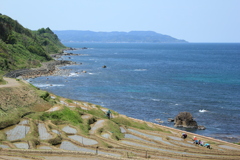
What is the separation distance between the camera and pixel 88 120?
51.8 meters

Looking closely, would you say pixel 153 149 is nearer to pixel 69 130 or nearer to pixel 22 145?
pixel 69 130

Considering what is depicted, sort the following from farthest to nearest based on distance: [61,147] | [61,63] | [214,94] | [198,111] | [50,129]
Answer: [61,63] < [214,94] < [198,111] < [50,129] < [61,147]

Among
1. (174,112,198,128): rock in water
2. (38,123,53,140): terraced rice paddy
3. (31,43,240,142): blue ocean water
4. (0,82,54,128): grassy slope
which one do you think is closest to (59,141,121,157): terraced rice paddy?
(38,123,53,140): terraced rice paddy

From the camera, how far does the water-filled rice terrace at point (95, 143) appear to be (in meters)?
34.7

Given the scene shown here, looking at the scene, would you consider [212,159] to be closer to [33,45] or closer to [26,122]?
[26,122]

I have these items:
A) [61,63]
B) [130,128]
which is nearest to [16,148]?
[130,128]

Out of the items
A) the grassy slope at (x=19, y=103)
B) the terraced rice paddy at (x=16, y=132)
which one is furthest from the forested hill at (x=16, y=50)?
the terraced rice paddy at (x=16, y=132)

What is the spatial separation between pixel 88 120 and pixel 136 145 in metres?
13.5

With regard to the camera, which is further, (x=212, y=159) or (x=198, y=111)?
(x=198, y=111)

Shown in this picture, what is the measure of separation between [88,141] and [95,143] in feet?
4.69

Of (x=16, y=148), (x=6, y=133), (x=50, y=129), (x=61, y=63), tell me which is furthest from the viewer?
(x=61, y=63)

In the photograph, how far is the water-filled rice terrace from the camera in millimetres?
34656

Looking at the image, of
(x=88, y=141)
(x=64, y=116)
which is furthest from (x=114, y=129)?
(x=64, y=116)

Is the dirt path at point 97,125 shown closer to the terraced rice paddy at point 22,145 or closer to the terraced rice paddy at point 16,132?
the terraced rice paddy at point 16,132
